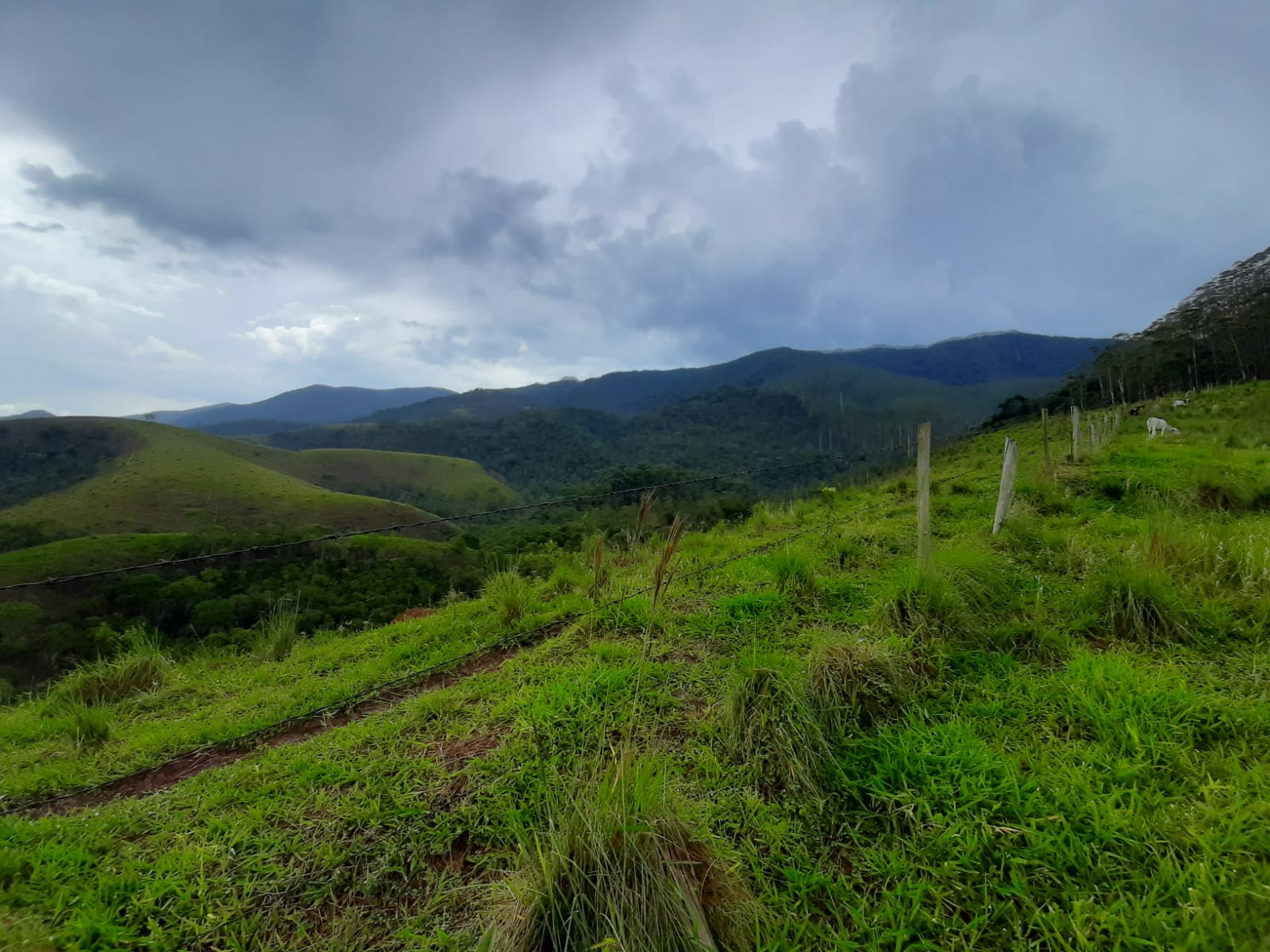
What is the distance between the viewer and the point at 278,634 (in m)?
5.91

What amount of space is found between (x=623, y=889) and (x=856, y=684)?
184 cm

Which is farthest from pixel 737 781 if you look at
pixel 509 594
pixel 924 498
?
pixel 509 594

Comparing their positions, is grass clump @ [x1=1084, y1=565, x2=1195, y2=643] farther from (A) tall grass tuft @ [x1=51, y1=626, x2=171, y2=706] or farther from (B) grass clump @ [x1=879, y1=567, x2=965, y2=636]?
(A) tall grass tuft @ [x1=51, y1=626, x2=171, y2=706]

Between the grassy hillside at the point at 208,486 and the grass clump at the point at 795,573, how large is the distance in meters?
56.3

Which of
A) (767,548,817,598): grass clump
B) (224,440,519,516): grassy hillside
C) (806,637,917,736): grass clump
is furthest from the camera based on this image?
(224,440,519,516): grassy hillside

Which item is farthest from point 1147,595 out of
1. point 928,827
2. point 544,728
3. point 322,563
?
point 322,563

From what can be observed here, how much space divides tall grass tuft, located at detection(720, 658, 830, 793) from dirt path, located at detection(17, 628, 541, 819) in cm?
219

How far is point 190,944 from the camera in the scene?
6.71ft

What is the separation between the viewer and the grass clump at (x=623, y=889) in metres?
1.79

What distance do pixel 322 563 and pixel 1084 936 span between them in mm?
22383

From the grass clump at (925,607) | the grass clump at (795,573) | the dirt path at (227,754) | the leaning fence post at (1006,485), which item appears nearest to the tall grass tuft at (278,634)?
the dirt path at (227,754)

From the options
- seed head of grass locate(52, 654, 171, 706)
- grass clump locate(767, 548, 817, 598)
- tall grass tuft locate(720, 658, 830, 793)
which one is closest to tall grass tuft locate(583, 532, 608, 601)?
tall grass tuft locate(720, 658, 830, 793)

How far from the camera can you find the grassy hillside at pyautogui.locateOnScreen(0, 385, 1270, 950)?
1.93m

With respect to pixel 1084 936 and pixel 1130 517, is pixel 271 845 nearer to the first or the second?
pixel 1084 936
